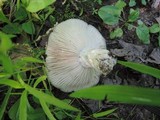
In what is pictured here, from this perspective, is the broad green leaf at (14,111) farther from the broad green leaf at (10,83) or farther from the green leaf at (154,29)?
the green leaf at (154,29)

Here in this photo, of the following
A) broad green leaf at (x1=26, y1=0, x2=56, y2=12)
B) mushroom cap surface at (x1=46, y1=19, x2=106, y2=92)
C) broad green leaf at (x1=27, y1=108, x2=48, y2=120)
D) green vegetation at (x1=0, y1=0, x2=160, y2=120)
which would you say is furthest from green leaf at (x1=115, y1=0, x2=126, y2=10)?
broad green leaf at (x1=27, y1=108, x2=48, y2=120)

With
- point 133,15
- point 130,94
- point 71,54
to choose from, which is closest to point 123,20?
point 133,15

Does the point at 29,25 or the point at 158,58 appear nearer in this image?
the point at 29,25

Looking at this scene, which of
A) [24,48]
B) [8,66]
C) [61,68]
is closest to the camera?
[8,66]

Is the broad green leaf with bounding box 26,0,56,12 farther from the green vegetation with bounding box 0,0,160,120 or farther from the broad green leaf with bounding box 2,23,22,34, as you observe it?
the broad green leaf with bounding box 2,23,22,34

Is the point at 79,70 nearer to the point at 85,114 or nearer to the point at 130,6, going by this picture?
the point at 85,114

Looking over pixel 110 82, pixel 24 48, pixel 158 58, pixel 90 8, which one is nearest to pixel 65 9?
pixel 90 8

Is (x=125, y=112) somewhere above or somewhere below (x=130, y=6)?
below

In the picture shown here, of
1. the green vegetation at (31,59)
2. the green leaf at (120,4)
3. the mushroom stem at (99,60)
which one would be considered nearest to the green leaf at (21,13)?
the green vegetation at (31,59)
